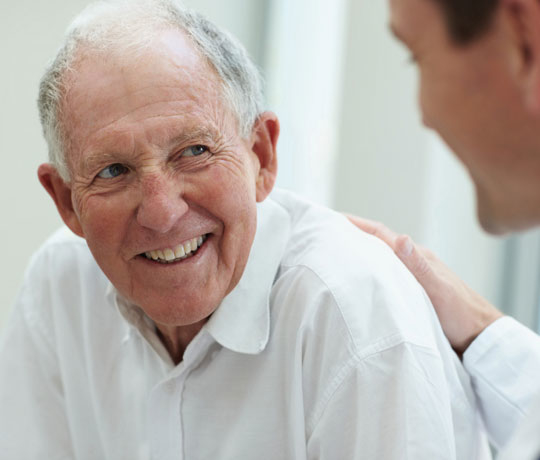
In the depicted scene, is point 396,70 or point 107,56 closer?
point 107,56

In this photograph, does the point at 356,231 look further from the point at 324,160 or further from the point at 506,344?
the point at 324,160

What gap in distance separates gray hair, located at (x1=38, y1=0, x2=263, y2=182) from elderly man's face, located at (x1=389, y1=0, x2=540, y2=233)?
554 mm

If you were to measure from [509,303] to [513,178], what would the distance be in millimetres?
1862

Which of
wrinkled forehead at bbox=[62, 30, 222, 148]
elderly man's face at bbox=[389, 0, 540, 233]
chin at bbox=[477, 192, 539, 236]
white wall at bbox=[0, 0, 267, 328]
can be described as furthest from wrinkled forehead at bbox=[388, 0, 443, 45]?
Answer: white wall at bbox=[0, 0, 267, 328]

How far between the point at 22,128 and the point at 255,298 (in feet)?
4.63

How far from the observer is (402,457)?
1263 millimetres

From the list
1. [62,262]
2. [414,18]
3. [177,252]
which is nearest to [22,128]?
[62,262]

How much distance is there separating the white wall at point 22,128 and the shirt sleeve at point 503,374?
4.99 ft

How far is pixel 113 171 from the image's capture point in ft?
4.57

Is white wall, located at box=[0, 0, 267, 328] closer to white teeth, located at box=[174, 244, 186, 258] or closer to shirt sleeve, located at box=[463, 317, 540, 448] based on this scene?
white teeth, located at box=[174, 244, 186, 258]

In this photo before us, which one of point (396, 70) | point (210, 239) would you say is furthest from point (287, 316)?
point (396, 70)

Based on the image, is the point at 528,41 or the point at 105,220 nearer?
the point at 528,41

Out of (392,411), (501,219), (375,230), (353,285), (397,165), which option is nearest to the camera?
(501,219)

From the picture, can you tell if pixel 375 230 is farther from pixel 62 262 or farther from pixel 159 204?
pixel 62 262
